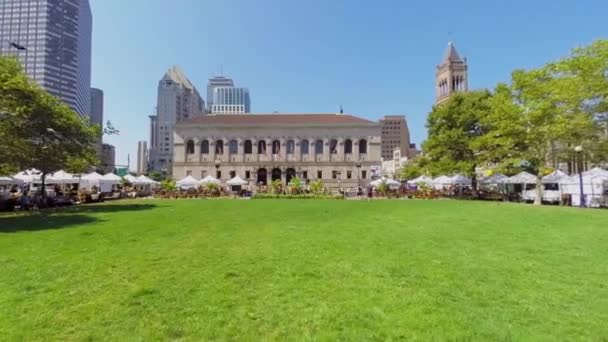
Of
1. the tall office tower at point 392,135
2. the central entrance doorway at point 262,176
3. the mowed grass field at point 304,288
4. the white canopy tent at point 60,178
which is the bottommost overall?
the mowed grass field at point 304,288

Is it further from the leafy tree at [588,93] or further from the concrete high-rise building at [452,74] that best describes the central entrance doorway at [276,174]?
the concrete high-rise building at [452,74]

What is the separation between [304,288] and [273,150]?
2349 inches

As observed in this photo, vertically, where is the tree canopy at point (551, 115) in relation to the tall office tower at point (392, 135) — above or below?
below

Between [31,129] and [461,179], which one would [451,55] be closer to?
[461,179]

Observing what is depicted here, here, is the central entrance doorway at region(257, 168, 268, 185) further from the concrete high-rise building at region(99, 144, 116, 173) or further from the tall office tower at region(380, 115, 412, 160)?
the tall office tower at region(380, 115, 412, 160)

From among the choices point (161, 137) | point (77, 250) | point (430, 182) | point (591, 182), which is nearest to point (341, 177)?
point (430, 182)

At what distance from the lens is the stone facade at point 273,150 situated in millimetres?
63062

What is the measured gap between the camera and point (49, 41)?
279ft

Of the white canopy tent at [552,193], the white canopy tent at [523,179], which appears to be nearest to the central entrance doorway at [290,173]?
the white canopy tent at [523,179]

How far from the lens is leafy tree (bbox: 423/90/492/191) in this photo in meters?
35.4

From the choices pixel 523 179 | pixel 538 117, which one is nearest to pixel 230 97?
pixel 523 179

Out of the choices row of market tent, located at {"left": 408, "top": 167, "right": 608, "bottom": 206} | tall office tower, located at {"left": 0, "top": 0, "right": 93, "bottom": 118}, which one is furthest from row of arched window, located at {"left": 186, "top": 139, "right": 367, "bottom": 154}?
tall office tower, located at {"left": 0, "top": 0, "right": 93, "bottom": 118}

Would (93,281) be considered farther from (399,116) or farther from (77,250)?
(399,116)

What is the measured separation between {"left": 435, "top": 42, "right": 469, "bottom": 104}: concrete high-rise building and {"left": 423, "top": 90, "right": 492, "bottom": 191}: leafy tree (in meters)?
63.3
